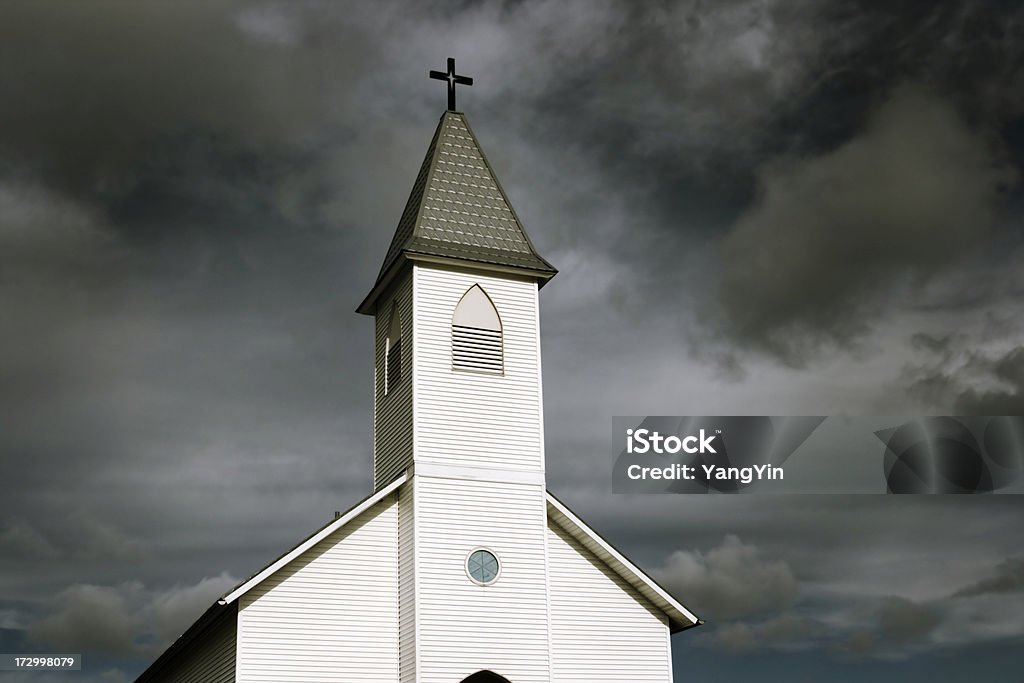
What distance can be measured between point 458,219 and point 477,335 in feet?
9.38

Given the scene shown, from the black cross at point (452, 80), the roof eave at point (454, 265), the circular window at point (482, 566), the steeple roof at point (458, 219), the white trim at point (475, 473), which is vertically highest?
the black cross at point (452, 80)

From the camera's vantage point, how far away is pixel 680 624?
27547 millimetres

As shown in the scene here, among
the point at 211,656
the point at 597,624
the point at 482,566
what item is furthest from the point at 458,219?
the point at 211,656

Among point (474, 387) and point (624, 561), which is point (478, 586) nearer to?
point (624, 561)

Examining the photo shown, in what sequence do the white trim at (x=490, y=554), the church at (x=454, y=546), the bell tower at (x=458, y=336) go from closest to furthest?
the church at (x=454, y=546) < the white trim at (x=490, y=554) < the bell tower at (x=458, y=336)

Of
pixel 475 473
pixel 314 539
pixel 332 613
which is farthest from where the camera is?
pixel 475 473

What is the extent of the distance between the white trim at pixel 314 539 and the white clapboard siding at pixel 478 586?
2.28 ft

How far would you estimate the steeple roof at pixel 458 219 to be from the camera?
2770 cm

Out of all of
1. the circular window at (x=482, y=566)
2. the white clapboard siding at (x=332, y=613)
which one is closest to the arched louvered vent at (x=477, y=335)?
the white clapboard siding at (x=332, y=613)

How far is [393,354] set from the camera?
28391mm

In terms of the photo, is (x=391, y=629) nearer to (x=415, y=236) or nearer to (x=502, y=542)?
(x=502, y=542)

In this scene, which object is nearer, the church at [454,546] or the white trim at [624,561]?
the church at [454,546]

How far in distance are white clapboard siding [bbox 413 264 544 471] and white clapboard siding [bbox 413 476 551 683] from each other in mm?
758

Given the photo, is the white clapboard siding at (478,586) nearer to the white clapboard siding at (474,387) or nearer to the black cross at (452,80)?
the white clapboard siding at (474,387)
